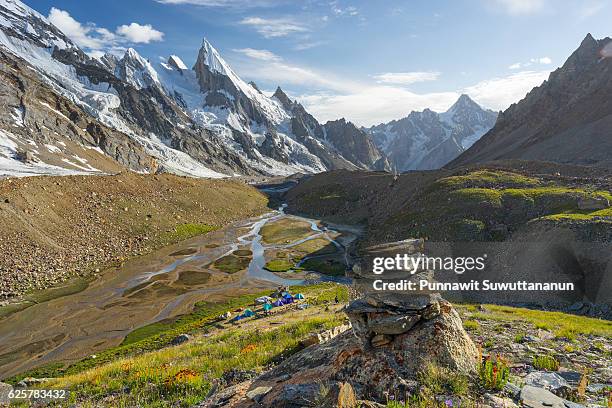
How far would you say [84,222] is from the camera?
76938mm

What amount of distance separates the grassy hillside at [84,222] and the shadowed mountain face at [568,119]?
117 metres

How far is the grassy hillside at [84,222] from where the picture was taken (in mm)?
57469

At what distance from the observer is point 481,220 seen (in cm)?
5578

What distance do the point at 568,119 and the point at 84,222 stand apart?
180195 mm

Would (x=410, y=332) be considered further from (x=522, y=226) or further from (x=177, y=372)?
(x=522, y=226)

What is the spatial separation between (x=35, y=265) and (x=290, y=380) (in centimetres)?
6426

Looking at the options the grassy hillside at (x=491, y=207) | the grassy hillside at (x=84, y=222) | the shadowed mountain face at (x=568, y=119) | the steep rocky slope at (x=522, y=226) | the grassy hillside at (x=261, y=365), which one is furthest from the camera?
the shadowed mountain face at (x=568, y=119)

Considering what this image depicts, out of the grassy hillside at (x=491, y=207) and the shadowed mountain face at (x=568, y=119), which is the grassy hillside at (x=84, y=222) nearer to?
the grassy hillside at (x=491, y=207)

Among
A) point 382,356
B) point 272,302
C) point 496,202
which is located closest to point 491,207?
point 496,202

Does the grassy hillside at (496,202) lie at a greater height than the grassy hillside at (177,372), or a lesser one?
greater

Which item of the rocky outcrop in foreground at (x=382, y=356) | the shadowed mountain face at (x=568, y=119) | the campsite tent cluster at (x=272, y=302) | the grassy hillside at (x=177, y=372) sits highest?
the shadowed mountain face at (x=568, y=119)

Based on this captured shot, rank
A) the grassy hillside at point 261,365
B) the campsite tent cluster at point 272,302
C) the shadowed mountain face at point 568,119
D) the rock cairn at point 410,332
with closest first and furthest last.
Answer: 1. the rock cairn at point 410,332
2. the grassy hillside at point 261,365
3. the campsite tent cluster at point 272,302
4. the shadowed mountain face at point 568,119

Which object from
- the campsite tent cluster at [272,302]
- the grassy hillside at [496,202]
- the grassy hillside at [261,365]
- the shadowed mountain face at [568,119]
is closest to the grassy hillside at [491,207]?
the grassy hillside at [496,202]

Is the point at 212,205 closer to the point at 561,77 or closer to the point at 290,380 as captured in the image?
the point at 290,380
